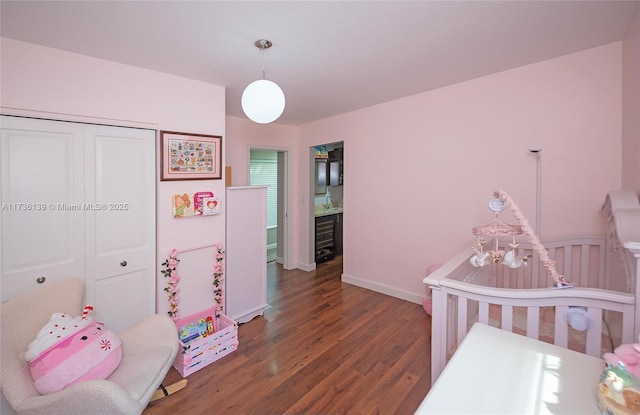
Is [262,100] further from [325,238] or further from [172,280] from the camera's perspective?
[325,238]

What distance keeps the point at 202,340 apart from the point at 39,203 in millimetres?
1532

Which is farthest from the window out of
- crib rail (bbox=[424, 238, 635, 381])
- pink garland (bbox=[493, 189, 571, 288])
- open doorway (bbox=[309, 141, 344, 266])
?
pink garland (bbox=[493, 189, 571, 288])

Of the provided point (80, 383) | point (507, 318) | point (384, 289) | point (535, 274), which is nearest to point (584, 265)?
point (535, 274)

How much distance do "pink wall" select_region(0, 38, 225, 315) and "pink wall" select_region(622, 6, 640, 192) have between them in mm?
3113

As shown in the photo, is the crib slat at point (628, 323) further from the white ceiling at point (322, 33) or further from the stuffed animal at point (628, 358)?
the white ceiling at point (322, 33)

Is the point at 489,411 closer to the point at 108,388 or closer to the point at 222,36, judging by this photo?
the point at 108,388

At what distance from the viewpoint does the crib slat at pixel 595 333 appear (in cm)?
120

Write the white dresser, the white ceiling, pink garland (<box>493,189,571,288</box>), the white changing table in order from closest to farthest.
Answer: the white changing table → pink garland (<box>493,189,571,288</box>) → the white ceiling → the white dresser

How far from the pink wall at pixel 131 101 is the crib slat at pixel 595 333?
2734mm

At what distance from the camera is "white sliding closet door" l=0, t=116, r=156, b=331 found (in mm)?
1842

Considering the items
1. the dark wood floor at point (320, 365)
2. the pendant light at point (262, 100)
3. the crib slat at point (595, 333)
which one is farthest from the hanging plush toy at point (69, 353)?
the crib slat at point (595, 333)

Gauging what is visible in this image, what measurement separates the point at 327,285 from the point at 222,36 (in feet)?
10.5

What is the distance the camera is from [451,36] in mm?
1870

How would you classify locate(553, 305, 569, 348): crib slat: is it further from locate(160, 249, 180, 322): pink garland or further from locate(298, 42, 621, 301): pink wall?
locate(160, 249, 180, 322): pink garland
